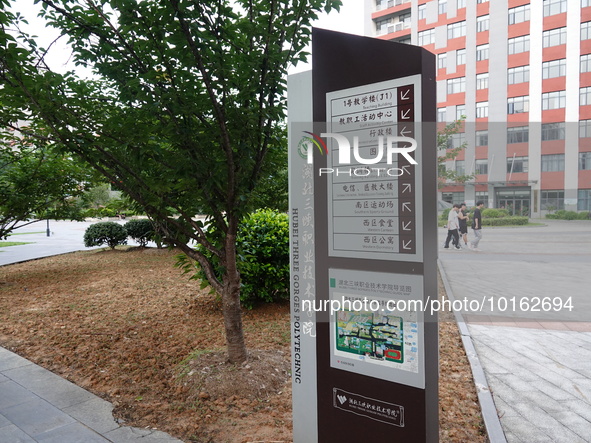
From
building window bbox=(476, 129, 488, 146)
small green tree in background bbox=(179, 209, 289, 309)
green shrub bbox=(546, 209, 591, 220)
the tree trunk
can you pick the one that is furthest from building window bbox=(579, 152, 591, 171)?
the tree trunk

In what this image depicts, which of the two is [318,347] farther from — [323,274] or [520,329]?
[520,329]

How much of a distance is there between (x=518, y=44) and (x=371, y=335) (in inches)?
1161

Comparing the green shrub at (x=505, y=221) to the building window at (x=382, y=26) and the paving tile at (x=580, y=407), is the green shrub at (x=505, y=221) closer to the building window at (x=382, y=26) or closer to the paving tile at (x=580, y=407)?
the building window at (x=382, y=26)

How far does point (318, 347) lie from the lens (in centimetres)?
243

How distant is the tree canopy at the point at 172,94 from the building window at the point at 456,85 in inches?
1016

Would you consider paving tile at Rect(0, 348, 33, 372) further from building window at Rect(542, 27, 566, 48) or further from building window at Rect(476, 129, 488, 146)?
building window at Rect(542, 27, 566, 48)

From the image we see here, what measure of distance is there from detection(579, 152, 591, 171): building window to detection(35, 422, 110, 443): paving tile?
98.5 ft

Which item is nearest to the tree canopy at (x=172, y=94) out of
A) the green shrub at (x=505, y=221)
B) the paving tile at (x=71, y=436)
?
the paving tile at (x=71, y=436)

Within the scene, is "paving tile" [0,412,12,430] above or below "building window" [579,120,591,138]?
below

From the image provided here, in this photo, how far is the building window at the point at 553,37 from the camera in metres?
24.8

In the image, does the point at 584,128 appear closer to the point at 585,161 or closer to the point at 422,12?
the point at 585,161

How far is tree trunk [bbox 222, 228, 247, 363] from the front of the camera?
3.52m

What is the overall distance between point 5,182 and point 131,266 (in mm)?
3484

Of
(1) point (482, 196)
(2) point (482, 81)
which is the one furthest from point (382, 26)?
(1) point (482, 196)
